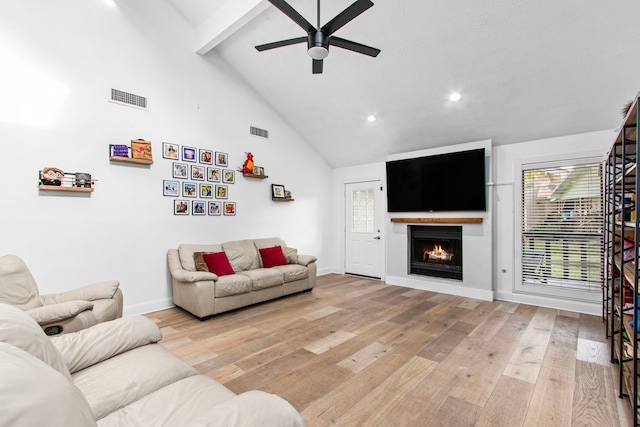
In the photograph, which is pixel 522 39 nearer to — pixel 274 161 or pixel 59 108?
pixel 274 161

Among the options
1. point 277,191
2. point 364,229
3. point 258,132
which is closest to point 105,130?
point 258,132

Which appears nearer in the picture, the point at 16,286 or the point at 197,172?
the point at 16,286

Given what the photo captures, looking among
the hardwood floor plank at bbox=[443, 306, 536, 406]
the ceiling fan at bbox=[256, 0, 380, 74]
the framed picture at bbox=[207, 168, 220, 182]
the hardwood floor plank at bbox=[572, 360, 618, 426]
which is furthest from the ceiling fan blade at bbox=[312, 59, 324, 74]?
the hardwood floor plank at bbox=[572, 360, 618, 426]

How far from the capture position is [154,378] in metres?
1.54

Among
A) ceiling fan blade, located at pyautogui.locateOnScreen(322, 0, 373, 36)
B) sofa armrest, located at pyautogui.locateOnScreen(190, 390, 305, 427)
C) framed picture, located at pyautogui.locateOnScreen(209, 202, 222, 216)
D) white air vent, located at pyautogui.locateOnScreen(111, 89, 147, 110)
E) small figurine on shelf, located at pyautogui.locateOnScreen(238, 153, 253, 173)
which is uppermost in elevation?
ceiling fan blade, located at pyautogui.locateOnScreen(322, 0, 373, 36)

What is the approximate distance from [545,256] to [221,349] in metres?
4.62

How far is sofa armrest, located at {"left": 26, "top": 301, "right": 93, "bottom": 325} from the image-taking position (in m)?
2.11

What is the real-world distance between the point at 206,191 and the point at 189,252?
100 cm

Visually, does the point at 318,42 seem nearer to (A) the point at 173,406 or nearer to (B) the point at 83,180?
(A) the point at 173,406

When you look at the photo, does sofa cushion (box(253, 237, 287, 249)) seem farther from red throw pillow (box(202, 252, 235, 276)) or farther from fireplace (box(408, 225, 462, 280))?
fireplace (box(408, 225, 462, 280))

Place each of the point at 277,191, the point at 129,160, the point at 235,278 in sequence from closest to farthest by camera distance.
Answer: the point at 129,160 < the point at 235,278 < the point at 277,191

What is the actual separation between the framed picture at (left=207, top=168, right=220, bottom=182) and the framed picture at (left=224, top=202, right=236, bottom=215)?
17.0 inches

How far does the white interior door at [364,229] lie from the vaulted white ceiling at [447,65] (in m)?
1.27

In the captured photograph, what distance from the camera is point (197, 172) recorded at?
183 inches
